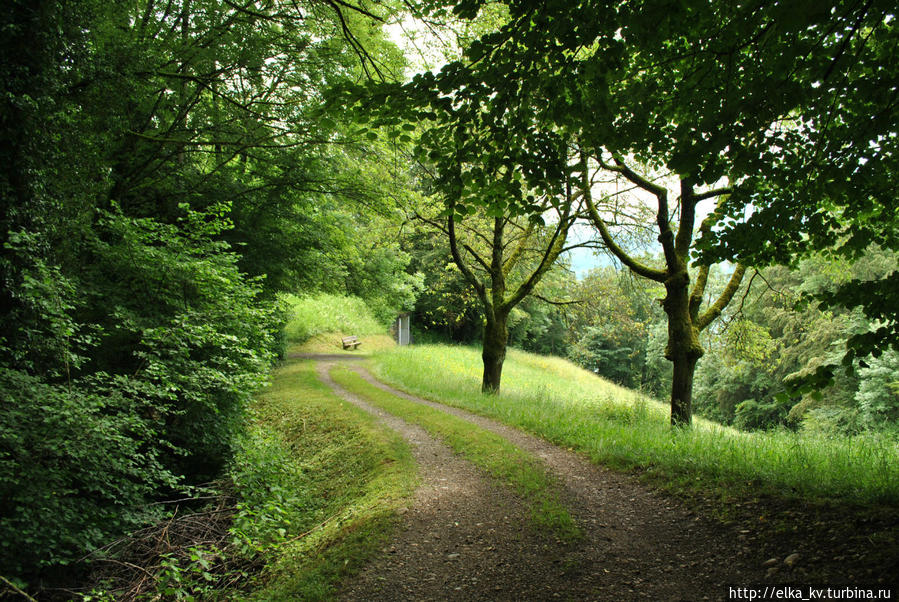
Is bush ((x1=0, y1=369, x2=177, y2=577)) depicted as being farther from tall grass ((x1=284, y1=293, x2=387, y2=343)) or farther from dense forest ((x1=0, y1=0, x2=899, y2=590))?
tall grass ((x1=284, y1=293, x2=387, y2=343))

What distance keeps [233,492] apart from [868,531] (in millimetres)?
7894

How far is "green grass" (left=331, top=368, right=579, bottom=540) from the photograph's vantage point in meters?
4.80

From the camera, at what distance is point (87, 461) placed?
5.27m

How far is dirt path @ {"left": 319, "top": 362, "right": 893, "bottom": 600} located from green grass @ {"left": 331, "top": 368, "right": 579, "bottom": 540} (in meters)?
0.18

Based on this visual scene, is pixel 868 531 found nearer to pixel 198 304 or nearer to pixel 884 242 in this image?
pixel 884 242

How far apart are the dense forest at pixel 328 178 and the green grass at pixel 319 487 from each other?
1.34 m

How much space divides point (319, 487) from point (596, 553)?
17.1 ft

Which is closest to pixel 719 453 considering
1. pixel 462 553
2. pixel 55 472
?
pixel 462 553

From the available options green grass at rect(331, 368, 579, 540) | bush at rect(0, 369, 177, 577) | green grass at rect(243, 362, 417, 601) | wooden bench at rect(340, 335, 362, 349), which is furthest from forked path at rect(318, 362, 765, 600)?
wooden bench at rect(340, 335, 362, 349)

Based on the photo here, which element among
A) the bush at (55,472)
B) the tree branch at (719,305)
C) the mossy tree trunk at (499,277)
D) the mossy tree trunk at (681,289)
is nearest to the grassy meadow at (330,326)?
the mossy tree trunk at (499,277)

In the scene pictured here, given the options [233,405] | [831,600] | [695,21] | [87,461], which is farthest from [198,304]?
[831,600]

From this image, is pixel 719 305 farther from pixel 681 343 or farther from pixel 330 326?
pixel 330 326

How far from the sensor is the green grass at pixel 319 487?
14.6 ft

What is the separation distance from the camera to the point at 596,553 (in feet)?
13.3
